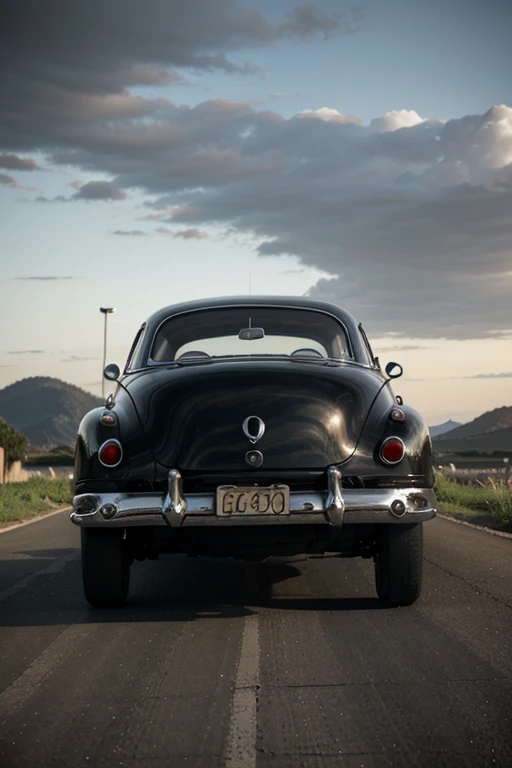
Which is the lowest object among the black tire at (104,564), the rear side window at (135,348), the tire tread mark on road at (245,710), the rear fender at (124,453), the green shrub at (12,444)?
the tire tread mark on road at (245,710)

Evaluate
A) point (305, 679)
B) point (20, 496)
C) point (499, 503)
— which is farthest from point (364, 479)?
point (20, 496)

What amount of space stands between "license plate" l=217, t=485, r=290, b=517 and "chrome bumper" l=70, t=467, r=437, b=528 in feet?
0.10

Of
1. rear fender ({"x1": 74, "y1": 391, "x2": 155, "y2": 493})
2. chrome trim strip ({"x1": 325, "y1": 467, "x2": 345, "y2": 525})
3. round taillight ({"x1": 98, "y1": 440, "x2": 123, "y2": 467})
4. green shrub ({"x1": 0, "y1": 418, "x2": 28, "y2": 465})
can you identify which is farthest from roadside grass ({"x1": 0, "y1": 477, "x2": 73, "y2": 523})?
green shrub ({"x1": 0, "y1": 418, "x2": 28, "y2": 465})

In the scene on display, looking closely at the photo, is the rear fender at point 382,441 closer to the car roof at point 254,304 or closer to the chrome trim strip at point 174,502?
the chrome trim strip at point 174,502

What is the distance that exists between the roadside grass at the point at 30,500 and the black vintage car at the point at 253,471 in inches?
396

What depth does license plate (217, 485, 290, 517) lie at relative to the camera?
20.1ft

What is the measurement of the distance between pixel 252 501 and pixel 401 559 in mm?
1177

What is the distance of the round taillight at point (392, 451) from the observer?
6473 millimetres

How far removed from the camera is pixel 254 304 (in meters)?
8.16

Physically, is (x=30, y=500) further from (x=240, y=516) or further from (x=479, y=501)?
(x=240, y=516)

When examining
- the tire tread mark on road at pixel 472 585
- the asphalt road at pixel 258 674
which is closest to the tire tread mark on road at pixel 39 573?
the asphalt road at pixel 258 674

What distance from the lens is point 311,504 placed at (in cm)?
618

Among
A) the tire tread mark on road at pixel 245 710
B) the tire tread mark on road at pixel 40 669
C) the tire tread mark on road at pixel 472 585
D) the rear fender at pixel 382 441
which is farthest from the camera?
the tire tread mark on road at pixel 472 585

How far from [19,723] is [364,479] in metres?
2.90
